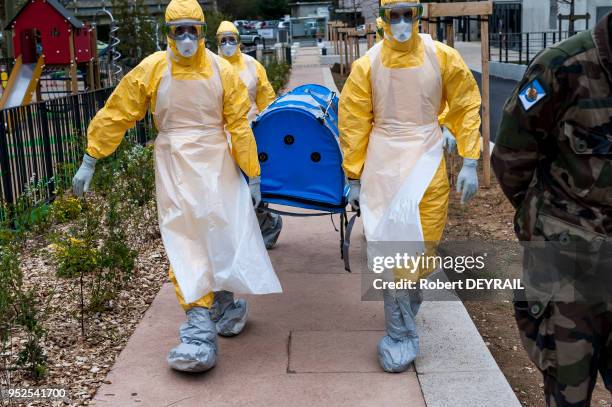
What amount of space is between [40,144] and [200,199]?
488 centimetres

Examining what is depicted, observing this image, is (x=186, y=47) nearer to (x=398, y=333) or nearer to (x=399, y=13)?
(x=399, y=13)

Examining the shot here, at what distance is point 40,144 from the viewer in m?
9.04

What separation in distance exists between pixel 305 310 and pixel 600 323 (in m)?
2.97

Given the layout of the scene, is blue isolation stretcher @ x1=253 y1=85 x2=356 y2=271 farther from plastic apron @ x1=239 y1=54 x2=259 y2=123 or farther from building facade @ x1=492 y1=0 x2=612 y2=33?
building facade @ x1=492 y1=0 x2=612 y2=33

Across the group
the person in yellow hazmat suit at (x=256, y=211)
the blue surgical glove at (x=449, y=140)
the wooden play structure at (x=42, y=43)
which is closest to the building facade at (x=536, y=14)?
the wooden play structure at (x=42, y=43)

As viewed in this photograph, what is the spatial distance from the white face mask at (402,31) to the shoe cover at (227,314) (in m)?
1.81

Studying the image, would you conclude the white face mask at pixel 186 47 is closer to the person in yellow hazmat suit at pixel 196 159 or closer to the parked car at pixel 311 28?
the person in yellow hazmat suit at pixel 196 159

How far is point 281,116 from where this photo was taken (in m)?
5.39

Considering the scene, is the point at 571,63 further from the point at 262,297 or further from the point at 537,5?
the point at 537,5

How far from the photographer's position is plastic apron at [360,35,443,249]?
15.1 feet

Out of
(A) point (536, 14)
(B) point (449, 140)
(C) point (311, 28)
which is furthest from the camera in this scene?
(C) point (311, 28)

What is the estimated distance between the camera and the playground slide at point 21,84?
57.8 feet

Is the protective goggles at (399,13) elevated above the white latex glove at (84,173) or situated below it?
above

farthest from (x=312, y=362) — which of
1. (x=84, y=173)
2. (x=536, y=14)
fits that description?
(x=536, y=14)
